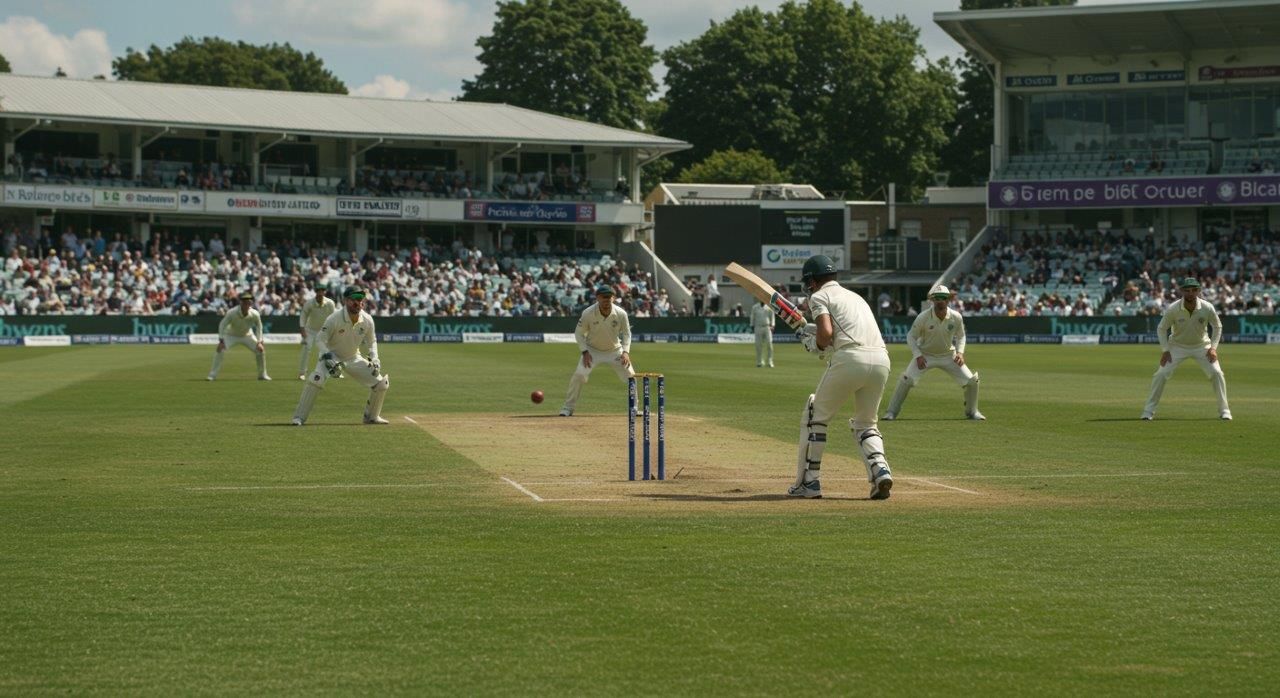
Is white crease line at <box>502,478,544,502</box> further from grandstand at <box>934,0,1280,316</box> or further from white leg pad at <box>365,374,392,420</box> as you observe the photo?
grandstand at <box>934,0,1280,316</box>

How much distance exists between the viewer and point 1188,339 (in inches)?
825

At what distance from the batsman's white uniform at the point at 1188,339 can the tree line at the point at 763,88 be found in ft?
234

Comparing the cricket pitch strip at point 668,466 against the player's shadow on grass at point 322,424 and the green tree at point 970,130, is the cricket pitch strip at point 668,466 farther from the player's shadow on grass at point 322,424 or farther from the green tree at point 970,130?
the green tree at point 970,130

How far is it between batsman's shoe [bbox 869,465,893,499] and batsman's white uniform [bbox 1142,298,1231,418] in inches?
385

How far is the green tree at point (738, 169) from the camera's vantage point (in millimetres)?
89812

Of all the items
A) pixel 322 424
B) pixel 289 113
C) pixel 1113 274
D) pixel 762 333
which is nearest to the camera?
pixel 322 424

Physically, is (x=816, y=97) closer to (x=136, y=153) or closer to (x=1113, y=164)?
(x=1113, y=164)

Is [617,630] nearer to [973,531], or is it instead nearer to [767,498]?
[973,531]

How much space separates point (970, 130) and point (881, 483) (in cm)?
9241

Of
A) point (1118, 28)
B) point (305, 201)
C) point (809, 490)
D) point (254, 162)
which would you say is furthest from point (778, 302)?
point (1118, 28)

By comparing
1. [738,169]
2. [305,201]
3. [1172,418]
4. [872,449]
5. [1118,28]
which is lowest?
[1172,418]

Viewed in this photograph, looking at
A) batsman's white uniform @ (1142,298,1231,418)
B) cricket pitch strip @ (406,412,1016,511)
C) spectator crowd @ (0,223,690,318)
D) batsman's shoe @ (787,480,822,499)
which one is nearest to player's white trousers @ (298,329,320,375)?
cricket pitch strip @ (406,412,1016,511)

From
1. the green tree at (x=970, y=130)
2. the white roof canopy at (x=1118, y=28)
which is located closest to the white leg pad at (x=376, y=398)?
the white roof canopy at (x=1118, y=28)

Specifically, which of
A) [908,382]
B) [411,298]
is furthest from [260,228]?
[908,382]
